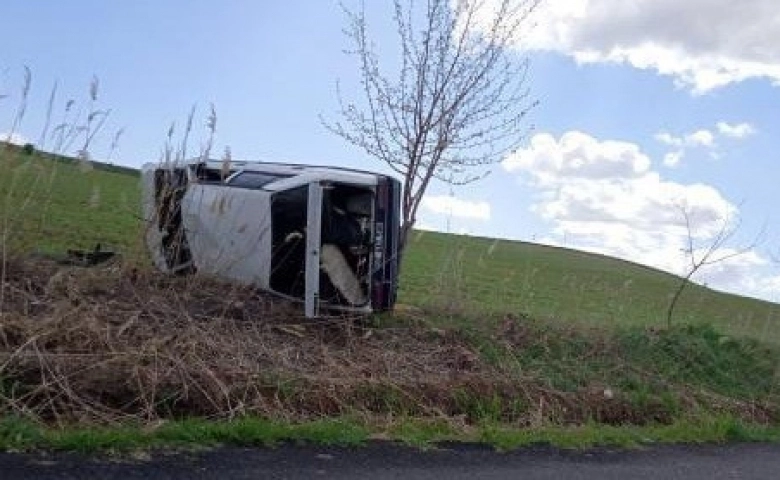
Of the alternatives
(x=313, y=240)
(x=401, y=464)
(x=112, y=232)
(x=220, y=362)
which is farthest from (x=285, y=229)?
(x=112, y=232)

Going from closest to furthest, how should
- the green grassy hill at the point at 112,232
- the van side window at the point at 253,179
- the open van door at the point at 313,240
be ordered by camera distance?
the green grassy hill at the point at 112,232
the open van door at the point at 313,240
the van side window at the point at 253,179

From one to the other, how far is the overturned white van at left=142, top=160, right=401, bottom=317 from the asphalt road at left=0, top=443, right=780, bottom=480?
3.29 metres

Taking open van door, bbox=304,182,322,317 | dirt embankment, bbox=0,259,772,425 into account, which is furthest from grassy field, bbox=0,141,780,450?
open van door, bbox=304,182,322,317

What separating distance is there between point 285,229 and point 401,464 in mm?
4042

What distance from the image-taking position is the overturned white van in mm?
9977

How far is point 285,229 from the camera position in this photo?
33.0 feet

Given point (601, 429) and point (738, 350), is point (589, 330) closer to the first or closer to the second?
point (738, 350)

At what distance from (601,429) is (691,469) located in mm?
1343

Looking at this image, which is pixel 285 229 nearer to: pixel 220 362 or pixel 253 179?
pixel 253 179

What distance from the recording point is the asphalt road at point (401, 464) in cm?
539

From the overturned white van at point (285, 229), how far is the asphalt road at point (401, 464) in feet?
10.8

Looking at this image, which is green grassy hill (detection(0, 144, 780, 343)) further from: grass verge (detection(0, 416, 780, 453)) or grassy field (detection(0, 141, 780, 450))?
grass verge (detection(0, 416, 780, 453))

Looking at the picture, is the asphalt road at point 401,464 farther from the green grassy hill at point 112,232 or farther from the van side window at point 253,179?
the van side window at point 253,179

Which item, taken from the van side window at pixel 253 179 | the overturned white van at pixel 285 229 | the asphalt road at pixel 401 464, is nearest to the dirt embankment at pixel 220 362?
the overturned white van at pixel 285 229
